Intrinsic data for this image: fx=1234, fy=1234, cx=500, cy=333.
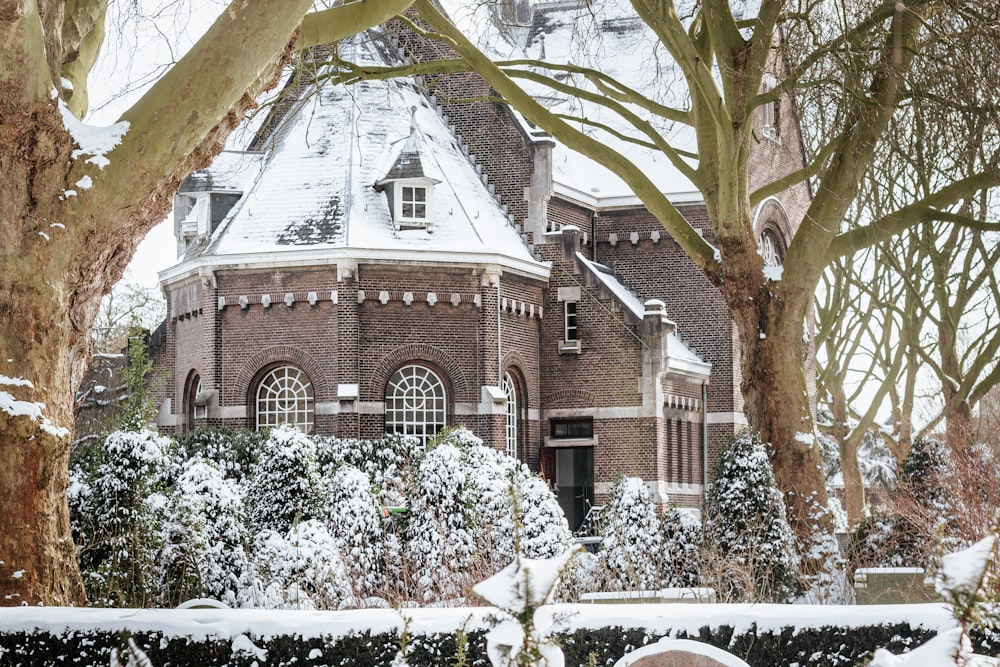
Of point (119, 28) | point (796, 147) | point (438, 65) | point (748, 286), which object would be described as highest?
point (796, 147)

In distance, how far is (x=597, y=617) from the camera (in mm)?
7574

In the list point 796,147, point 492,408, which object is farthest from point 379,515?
point 796,147

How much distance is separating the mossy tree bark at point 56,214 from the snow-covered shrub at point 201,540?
339cm

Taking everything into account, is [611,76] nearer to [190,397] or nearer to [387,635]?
[190,397]

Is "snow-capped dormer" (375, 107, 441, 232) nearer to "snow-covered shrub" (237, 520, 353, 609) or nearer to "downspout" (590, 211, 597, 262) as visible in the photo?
"downspout" (590, 211, 597, 262)

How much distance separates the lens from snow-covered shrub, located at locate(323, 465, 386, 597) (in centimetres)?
1544

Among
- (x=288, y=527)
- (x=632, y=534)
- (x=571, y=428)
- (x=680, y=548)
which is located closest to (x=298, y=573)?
(x=288, y=527)

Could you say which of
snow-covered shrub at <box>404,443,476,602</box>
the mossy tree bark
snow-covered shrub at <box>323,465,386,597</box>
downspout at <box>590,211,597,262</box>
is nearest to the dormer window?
downspout at <box>590,211,597,262</box>

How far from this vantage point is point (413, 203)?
2798 centimetres

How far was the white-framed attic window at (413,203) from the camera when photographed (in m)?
27.7

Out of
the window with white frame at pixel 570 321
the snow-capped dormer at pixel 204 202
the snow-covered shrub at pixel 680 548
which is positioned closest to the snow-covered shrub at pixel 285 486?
the snow-covered shrub at pixel 680 548

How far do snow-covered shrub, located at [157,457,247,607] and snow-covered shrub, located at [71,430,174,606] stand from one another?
19 centimetres

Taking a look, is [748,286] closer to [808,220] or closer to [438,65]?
[808,220]

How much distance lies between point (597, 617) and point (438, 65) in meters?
11.1
